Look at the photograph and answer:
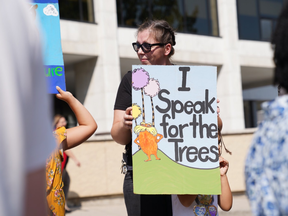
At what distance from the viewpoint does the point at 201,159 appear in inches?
88.6

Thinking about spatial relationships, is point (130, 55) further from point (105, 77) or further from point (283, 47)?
point (283, 47)

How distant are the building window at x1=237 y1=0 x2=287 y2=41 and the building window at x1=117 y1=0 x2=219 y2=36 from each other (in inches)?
59.6

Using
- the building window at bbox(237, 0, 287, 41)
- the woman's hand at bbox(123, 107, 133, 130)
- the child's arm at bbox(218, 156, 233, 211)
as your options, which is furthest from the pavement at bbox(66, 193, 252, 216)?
the building window at bbox(237, 0, 287, 41)

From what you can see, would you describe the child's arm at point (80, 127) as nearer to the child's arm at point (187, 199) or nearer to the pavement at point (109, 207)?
the child's arm at point (187, 199)

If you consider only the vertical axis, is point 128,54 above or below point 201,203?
above

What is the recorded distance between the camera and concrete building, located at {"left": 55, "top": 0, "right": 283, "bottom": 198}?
875 cm

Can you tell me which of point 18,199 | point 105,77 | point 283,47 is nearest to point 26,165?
point 18,199

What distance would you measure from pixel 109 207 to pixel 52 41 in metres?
6.65

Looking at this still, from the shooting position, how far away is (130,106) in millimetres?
2676

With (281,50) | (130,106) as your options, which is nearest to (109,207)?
(130,106)

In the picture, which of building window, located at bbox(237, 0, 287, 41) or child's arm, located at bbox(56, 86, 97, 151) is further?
building window, located at bbox(237, 0, 287, 41)

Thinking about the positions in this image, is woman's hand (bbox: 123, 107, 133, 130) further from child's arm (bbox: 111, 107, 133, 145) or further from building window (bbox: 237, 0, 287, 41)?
building window (bbox: 237, 0, 287, 41)

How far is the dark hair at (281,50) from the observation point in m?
1.31

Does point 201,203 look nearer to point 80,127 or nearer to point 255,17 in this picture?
point 80,127
